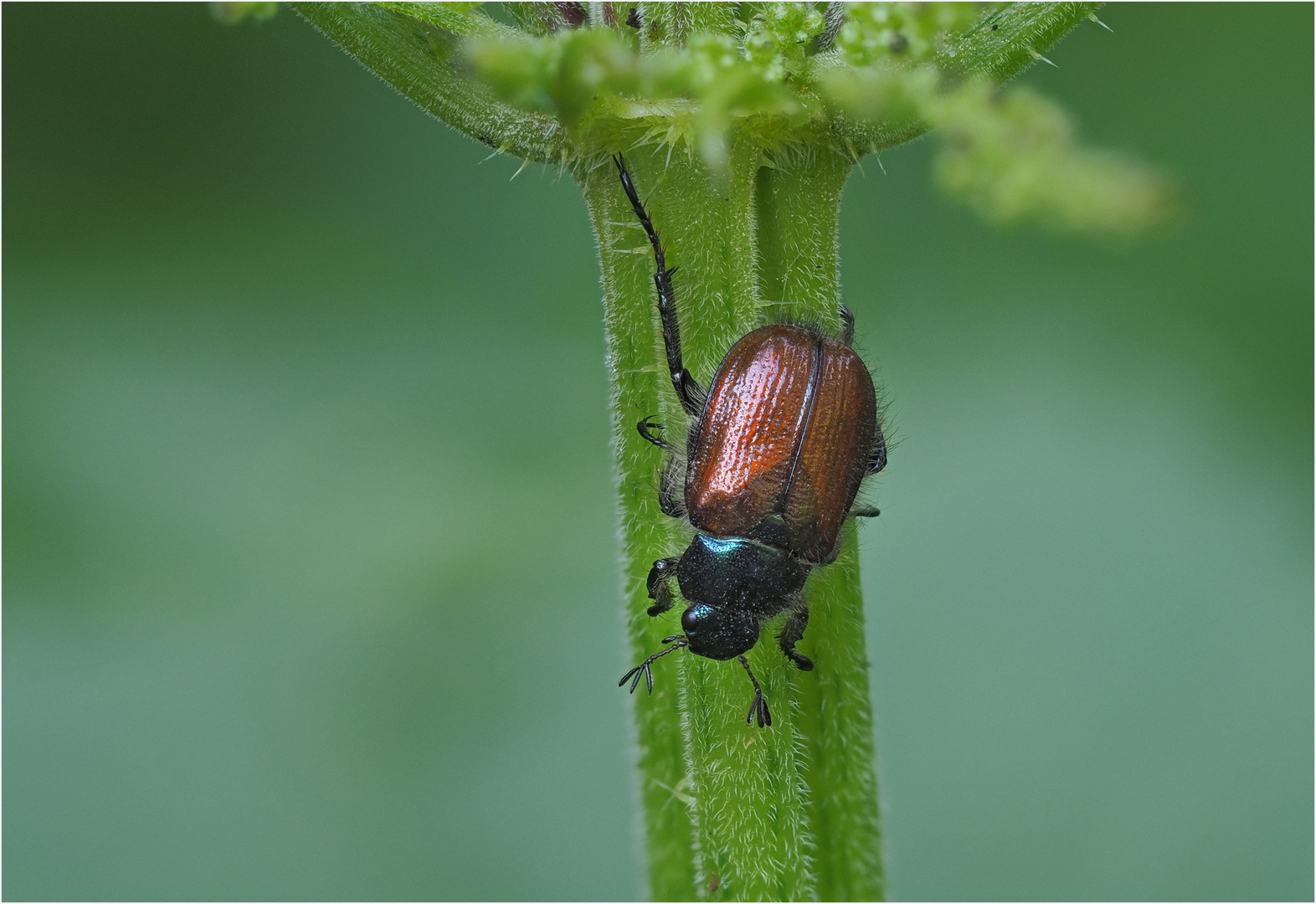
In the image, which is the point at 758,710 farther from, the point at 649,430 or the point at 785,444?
the point at 785,444

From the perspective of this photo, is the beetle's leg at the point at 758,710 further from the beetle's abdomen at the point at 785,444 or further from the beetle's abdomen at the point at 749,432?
the beetle's abdomen at the point at 749,432

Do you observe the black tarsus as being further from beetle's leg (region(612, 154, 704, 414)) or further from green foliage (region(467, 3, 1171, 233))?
green foliage (region(467, 3, 1171, 233))

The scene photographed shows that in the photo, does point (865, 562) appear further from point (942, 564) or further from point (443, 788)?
point (443, 788)

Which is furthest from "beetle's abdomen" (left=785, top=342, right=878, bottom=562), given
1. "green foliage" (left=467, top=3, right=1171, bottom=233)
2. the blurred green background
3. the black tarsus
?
the blurred green background

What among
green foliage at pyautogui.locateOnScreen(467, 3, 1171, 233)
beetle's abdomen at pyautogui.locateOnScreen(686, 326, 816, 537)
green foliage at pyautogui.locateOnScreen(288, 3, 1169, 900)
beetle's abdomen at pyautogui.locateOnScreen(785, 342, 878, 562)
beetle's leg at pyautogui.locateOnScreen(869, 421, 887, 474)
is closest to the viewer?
green foliage at pyautogui.locateOnScreen(467, 3, 1171, 233)

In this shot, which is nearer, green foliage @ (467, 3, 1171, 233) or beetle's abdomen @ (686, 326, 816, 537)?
green foliage @ (467, 3, 1171, 233)

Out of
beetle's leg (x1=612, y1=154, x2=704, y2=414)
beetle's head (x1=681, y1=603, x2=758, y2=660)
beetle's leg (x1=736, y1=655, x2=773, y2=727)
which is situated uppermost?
beetle's leg (x1=612, y1=154, x2=704, y2=414)

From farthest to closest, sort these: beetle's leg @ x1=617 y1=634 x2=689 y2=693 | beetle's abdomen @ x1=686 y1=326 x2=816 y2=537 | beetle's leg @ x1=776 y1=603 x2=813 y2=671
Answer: beetle's abdomen @ x1=686 y1=326 x2=816 y2=537 < beetle's leg @ x1=617 y1=634 x2=689 y2=693 < beetle's leg @ x1=776 y1=603 x2=813 y2=671

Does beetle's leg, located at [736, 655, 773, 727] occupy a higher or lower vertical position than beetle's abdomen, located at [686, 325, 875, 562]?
lower

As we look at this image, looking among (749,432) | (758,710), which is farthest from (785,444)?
(758,710)
